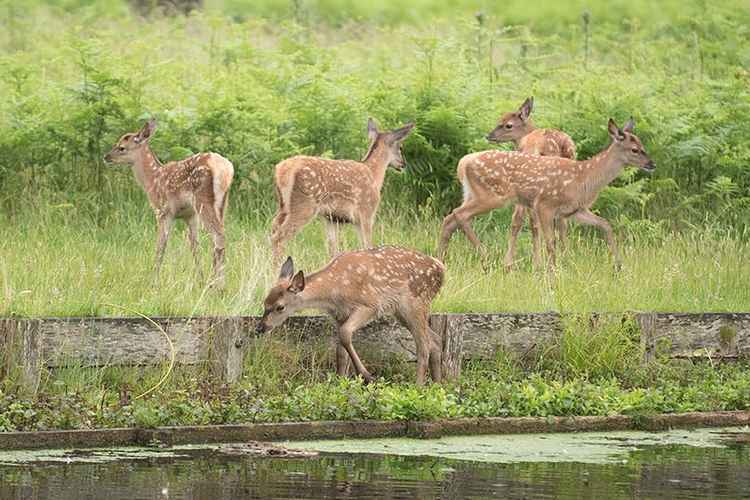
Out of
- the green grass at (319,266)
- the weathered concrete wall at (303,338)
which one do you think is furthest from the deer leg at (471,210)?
the weathered concrete wall at (303,338)

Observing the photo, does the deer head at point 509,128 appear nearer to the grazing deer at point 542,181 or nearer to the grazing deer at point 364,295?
the grazing deer at point 542,181

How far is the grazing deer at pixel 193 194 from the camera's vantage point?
15.7m

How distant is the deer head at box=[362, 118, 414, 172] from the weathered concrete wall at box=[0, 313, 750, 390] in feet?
12.6

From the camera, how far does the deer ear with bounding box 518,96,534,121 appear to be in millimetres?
18984

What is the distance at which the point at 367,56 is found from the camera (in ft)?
93.5

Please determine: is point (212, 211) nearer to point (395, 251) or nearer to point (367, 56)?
point (395, 251)

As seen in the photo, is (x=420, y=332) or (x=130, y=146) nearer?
(x=420, y=332)

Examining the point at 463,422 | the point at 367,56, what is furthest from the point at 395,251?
the point at 367,56

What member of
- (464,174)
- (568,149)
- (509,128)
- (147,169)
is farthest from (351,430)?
(509,128)

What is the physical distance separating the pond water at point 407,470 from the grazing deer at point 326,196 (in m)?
4.81

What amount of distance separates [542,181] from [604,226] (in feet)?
2.55

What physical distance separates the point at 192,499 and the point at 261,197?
34.2ft

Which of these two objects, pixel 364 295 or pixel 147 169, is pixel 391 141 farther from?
pixel 364 295

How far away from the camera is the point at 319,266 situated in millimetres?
15719
